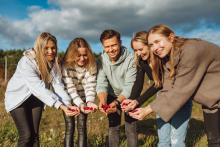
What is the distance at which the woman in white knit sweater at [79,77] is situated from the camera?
5504 millimetres

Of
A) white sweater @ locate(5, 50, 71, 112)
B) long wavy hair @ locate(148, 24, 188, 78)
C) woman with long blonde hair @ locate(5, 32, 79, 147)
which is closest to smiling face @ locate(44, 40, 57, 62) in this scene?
woman with long blonde hair @ locate(5, 32, 79, 147)

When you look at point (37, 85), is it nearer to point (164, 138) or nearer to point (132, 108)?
point (132, 108)

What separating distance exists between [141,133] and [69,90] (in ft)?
8.89

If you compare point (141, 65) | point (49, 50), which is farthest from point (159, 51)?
point (49, 50)

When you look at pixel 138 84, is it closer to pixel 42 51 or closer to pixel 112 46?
pixel 112 46

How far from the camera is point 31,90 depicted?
4.89 m

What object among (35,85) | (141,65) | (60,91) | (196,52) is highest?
(196,52)

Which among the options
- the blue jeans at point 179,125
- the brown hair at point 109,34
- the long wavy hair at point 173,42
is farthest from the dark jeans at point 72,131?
the long wavy hair at point 173,42

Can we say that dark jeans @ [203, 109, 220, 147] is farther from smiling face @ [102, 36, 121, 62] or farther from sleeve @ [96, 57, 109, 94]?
sleeve @ [96, 57, 109, 94]

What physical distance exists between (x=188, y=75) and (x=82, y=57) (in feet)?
6.18

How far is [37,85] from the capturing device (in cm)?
489

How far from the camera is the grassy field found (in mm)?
6341

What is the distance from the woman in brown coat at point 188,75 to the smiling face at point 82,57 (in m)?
1.49

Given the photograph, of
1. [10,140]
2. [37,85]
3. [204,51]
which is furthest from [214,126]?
[10,140]
